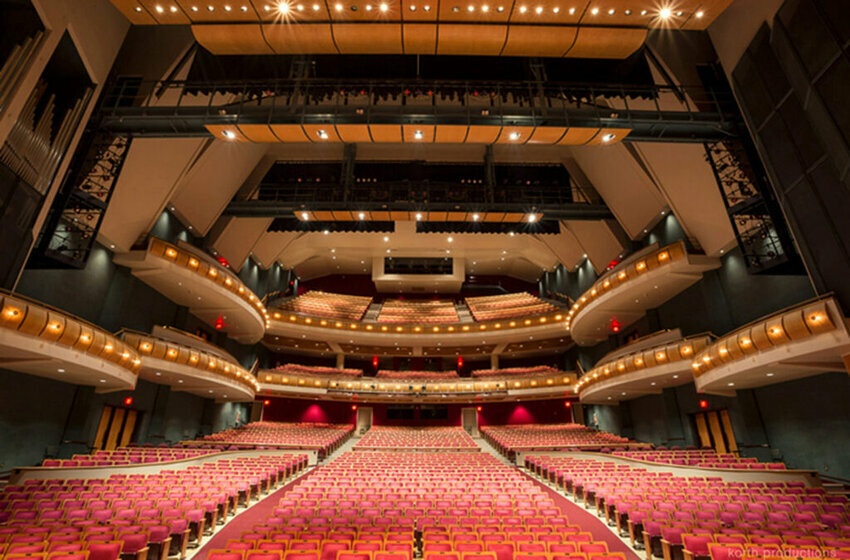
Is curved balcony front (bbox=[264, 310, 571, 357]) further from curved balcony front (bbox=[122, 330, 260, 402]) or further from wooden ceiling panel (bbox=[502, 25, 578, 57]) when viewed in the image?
wooden ceiling panel (bbox=[502, 25, 578, 57])

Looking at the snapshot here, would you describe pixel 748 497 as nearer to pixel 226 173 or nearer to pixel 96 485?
pixel 96 485

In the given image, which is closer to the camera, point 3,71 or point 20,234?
point 3,71

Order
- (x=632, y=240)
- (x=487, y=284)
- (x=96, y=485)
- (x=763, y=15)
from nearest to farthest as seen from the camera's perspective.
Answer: (x=96, y=485), (x=763, y=15), (x=632, y=240), (x=487, y=284)

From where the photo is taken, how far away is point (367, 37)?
877 centimetres

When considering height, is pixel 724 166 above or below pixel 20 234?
above

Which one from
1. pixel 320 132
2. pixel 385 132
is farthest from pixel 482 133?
pixel 320 132

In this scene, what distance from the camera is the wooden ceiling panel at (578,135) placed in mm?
9836

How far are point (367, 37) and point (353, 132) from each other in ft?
6.90

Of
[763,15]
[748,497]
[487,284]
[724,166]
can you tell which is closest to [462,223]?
[724,166]

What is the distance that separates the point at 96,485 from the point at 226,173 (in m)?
13.9

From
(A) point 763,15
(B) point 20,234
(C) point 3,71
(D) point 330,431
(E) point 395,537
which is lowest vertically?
(E) point 395,537

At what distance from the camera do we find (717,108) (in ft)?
34.8

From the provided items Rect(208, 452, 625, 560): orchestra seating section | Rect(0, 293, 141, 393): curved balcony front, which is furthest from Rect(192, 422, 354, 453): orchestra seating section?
Rect(208, 452, 625, 560): orchestra seating section

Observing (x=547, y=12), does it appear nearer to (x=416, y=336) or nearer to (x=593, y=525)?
(x=593, y=525)
